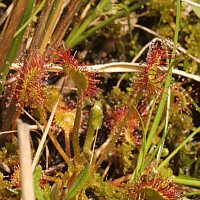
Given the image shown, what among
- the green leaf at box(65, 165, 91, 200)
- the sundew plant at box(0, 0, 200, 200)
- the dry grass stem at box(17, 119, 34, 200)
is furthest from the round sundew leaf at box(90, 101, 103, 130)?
the dry grass stem at box(17, 119, 34, 200)

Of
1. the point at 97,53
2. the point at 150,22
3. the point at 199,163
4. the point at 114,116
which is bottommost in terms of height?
the point at 199,163

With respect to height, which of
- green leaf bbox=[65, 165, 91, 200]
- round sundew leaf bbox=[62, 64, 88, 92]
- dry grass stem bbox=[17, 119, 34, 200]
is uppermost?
round sundew leaf bbox=[62, 64, 88, 92]

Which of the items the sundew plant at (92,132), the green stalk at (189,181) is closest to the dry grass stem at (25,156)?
the sundew plant at (92,132)

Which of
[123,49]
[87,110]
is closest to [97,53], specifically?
[123,49]

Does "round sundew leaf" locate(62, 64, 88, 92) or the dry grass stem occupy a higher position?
"round sundew leaf" locate(62, 64, 88, 92)

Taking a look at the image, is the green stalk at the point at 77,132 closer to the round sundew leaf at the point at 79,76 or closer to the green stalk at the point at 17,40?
the round sundew leaf at the point at 79,76

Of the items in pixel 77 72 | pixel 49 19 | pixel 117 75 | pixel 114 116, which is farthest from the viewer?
pixel 117 75

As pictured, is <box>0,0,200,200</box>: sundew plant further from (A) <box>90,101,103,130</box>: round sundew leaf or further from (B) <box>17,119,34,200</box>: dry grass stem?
(B) <box>17,119,34,200</box>: dry grass stem

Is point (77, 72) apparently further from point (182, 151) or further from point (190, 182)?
point (182, 151)
